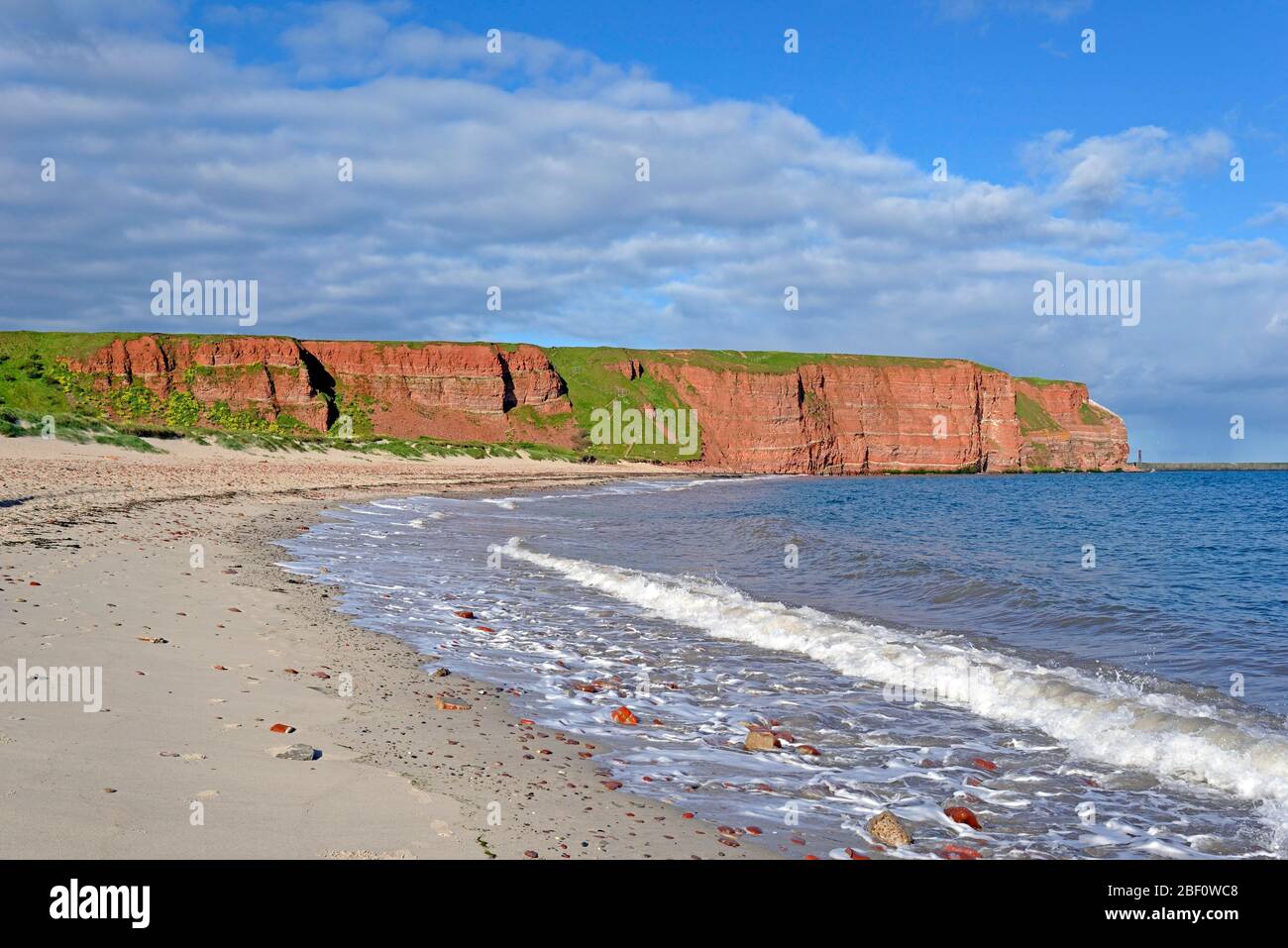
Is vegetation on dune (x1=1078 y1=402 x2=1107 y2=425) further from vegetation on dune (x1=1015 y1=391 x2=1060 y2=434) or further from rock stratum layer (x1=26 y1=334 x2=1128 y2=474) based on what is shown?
vegetation on dune (x1=1015 y1=391 x2=1060 y2=434)

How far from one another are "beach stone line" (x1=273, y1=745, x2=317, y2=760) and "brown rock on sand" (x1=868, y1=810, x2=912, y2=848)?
158 inches

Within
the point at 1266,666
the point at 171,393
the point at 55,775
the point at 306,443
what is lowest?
the point at 1266,666

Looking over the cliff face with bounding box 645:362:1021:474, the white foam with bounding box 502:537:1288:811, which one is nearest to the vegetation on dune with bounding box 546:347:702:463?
the cliff face with bounding box 645:362:1021:474

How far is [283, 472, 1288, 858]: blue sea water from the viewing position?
622 centimetres

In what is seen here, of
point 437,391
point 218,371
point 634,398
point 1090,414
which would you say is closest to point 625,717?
point 218,371

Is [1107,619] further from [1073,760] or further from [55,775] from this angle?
[55,775]

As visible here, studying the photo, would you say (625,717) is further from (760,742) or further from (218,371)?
(218,371)

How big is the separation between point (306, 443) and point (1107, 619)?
2160 inches

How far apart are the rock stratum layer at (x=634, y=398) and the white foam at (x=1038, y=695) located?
9203cm

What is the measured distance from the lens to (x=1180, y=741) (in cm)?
757

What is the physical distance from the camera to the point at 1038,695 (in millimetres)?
9195
